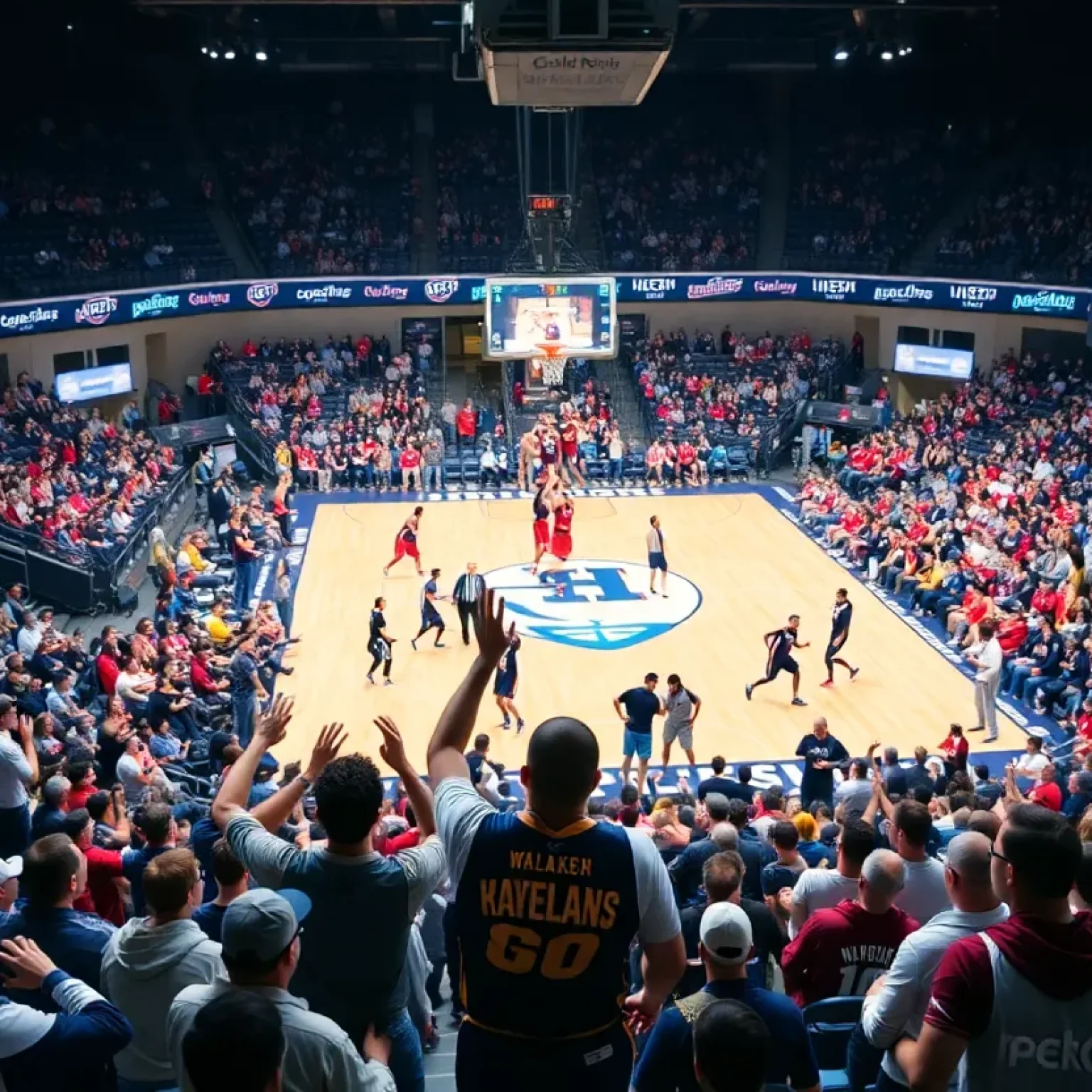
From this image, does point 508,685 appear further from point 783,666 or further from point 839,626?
point 839,626

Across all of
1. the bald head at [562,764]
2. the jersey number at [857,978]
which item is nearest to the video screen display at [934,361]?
the jersey number at [857,978]

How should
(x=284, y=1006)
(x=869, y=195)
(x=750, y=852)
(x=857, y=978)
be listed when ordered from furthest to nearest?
(x=869, y=195) → (x=750, y=852) → (x=857, y=978) → (x=284, y=1006)

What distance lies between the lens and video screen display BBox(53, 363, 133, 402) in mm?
30281

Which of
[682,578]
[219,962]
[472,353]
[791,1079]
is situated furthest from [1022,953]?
[472,353]

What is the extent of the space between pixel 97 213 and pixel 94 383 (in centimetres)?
436

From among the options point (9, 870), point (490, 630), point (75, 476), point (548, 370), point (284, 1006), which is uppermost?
point (490, 630)

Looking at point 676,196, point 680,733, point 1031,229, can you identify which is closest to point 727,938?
point 680,733

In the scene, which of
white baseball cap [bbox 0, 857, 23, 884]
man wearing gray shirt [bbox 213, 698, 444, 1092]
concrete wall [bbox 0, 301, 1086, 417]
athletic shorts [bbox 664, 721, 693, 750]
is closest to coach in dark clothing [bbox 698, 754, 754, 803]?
athletic shorts [bbox 664, 721, 693, 750]

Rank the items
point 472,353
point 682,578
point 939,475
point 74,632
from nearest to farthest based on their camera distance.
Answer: point 74,632 → point 682,578 → point 939,475 → point 472,353

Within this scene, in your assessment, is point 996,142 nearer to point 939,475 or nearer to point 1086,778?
point 939,475

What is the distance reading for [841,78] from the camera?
3862 cm

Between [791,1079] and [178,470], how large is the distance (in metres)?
→ 24.3

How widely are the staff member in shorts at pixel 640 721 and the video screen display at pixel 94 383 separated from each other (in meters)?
20.3

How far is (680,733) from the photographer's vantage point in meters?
14.2
